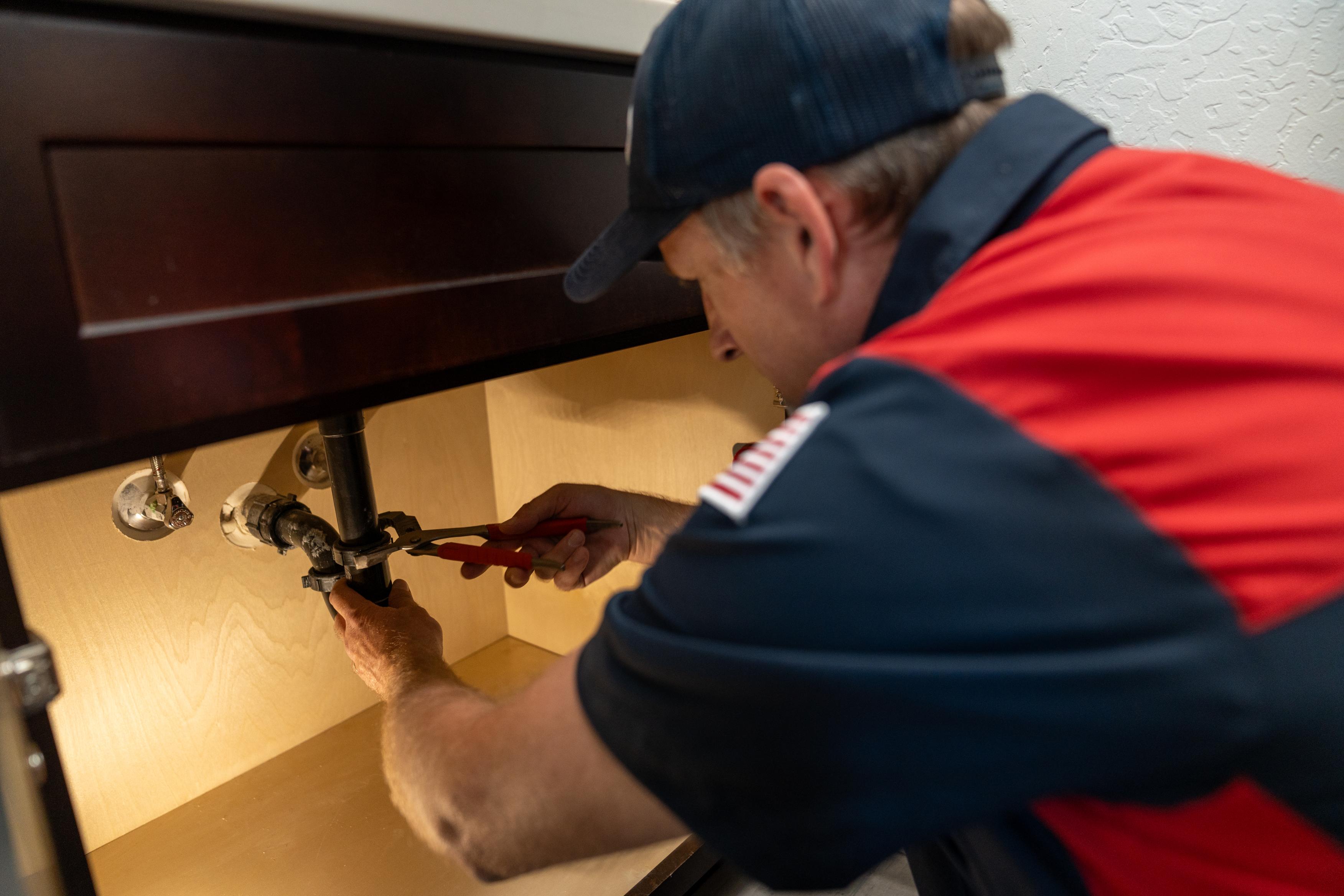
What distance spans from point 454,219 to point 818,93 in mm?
204

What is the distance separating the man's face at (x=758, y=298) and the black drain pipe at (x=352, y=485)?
326 mm

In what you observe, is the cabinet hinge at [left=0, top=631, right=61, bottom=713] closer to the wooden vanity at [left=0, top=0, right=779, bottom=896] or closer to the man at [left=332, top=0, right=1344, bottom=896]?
the wooden vanity at [left=0, top=0, right=779, bottom=896]

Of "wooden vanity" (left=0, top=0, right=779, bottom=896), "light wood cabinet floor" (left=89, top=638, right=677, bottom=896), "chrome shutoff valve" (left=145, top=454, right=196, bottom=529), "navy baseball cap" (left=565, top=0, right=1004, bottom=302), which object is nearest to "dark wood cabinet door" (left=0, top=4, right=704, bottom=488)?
"wooden vanity" (left=0, top=0, right=779, bottom=896)

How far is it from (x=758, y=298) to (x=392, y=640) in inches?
14.3

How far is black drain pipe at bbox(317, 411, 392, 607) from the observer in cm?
66

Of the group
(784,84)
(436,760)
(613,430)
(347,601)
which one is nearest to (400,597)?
(347,601)

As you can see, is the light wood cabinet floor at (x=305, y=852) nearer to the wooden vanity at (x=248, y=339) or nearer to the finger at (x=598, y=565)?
the wooden vanity at (x=248, y=339)

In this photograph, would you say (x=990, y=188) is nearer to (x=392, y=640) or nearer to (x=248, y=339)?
(x=248, y=339)

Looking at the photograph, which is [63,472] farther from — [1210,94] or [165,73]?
[1210,94]

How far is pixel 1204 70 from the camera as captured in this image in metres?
0.70

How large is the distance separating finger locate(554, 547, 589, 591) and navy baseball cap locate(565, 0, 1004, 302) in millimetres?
426

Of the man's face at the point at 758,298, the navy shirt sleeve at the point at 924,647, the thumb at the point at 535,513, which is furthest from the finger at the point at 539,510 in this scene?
the navy shirt sleeve at the point at 924,647

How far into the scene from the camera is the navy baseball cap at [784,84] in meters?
0.38

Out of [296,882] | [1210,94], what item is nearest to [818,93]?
[1210,94]
